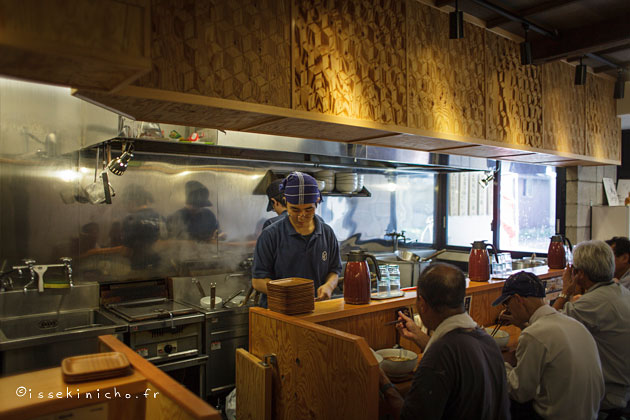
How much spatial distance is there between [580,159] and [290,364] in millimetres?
3842

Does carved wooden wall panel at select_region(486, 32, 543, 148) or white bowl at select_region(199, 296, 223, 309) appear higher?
carved wooden wall panel at select_region(486, 32, 543, 148)

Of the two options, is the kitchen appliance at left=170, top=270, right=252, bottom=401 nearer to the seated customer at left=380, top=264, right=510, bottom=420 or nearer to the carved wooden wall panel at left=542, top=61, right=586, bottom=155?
the seated customer at left=380, top=264, right=510, bottom=420

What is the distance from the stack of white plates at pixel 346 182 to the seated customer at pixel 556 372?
340 centimetres

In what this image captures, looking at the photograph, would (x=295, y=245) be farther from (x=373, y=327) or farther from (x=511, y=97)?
(x=511, y=97)

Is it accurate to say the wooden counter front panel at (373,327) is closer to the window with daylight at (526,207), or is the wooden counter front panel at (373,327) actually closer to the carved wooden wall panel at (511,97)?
the carved wooden wall panel at (511,97)

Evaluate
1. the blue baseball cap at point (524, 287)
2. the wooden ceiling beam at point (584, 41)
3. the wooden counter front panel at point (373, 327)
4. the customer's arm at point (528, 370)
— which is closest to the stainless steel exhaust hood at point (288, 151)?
the wooden ceiling beam at point (584, 41)

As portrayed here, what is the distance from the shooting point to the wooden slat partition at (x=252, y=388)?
2.35 m

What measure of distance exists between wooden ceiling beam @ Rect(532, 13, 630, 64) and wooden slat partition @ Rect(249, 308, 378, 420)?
307cm

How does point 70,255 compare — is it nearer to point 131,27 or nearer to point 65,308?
point 65,308

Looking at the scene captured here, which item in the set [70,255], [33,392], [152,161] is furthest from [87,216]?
[33,392]

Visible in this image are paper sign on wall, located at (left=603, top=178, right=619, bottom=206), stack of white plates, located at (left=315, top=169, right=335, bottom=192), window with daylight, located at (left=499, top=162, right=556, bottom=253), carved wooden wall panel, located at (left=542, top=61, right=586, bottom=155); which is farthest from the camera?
window with daylight, located at (left=499, top=162, right=556, bottom=253)

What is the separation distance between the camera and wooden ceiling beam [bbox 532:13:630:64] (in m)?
3.49

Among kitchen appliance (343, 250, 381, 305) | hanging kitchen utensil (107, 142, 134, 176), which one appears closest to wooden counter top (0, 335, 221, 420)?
kitchen appliance (343, 250, 381, 305)

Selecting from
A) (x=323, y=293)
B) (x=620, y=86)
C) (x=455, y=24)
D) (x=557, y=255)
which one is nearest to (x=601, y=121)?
(x=620, y=86)
